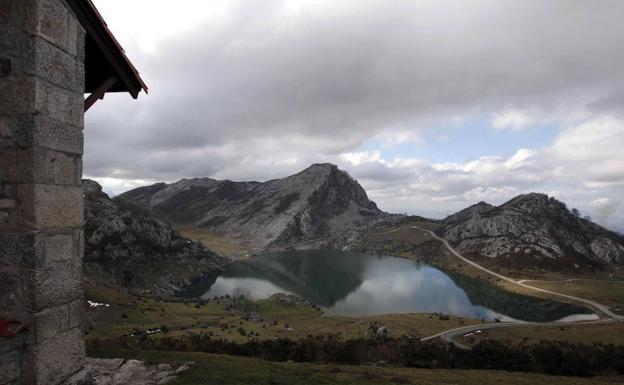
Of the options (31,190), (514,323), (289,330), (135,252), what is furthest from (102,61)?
(135,252)

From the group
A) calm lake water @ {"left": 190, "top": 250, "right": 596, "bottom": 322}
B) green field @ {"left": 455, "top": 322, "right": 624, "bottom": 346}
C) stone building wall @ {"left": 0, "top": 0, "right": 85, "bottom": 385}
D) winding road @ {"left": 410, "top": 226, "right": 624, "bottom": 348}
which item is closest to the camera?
stone building wall @ {"left": 0, "top": 0, "right": 85, "bottom": 385}

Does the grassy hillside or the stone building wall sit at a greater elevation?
the stone building wall

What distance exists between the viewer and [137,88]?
52.9ft

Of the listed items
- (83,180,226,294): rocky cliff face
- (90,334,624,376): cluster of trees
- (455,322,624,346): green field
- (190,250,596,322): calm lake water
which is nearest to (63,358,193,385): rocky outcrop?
(90,334,624,376): cluster of trees

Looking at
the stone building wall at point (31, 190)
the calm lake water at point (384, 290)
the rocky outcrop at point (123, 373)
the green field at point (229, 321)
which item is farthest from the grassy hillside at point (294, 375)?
the calm lake water at point (384, 290)

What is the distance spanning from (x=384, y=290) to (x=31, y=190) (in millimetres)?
135249

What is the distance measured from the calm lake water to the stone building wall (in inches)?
3933

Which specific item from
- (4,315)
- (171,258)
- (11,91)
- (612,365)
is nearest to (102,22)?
(11,91)

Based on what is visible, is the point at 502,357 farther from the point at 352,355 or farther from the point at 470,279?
the point at 470,279

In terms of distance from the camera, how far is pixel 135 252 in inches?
5704

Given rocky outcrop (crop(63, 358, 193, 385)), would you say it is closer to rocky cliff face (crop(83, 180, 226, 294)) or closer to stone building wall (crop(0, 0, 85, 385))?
stone building wall (crop(0, 0, 85, 385))

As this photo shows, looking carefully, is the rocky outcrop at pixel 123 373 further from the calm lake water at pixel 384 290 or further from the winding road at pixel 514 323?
the calm lake water at pixel 384 290

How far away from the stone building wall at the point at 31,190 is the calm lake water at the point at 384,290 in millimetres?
99888

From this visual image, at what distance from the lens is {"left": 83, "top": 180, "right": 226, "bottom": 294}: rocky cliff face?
5127 inches
